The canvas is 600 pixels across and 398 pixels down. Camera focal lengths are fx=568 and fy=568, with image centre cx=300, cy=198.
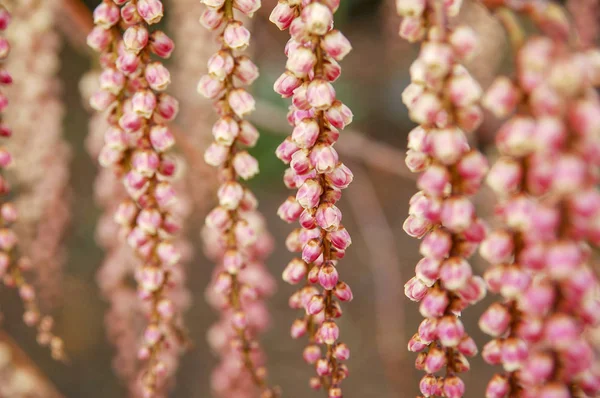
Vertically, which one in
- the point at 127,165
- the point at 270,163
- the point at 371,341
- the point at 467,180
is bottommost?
the point at 371,341

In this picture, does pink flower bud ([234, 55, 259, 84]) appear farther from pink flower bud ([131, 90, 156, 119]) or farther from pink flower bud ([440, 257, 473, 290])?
pink flower bud ([440, 257, 473, 290])

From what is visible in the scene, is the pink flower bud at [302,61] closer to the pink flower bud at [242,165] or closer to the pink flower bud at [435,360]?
the pink flower bud at [242,165]

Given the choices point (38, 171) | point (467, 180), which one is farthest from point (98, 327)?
point (467, 180)

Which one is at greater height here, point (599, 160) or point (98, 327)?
point (599, 160)

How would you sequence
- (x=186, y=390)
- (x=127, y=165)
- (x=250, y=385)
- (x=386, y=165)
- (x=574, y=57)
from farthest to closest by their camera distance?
(x=186, y=390)
(x=386, y=165)
(x=250, y=385)
(x=127, y=165)
(x=574, y=57)

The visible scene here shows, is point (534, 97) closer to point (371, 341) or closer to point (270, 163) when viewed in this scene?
point (371, 341)

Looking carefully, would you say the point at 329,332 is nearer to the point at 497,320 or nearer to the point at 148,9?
the point at 497,320

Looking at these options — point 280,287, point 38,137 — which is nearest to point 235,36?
point 38,137
